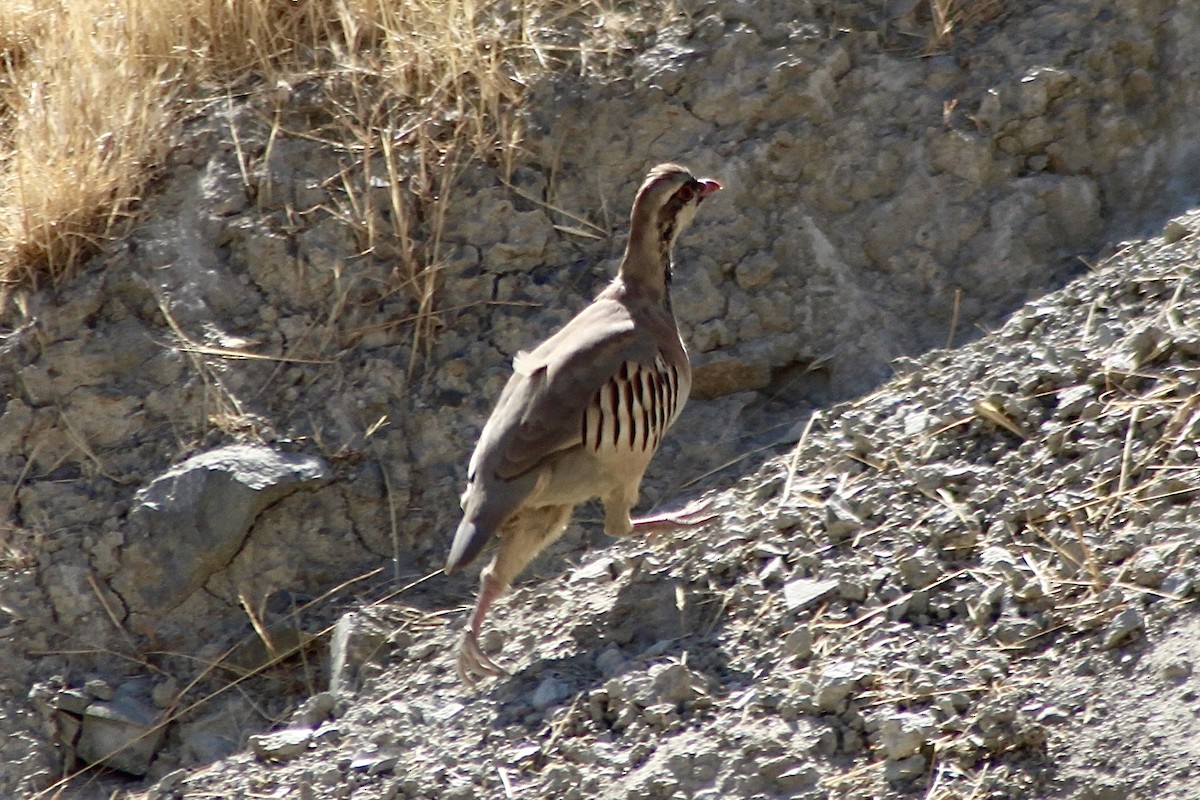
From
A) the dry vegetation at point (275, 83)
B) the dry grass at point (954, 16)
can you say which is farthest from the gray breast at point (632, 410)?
the dry grass at point (954, 16)

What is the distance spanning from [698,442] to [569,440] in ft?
3.46

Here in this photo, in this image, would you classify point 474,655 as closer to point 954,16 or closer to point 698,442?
point 698,442

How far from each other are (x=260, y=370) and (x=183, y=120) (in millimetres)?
1380

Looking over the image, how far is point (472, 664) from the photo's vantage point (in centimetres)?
488

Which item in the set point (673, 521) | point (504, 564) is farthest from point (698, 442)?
point (504, 564)

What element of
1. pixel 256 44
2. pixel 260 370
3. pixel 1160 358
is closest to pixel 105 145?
pixel 256 44

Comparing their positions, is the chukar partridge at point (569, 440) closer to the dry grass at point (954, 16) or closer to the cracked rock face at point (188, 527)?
the cracked rock face at point (188, 527)

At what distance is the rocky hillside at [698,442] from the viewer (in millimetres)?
4211

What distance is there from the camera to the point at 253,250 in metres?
6.39

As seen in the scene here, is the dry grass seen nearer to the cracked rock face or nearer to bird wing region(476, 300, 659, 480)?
bird wing region(476, 300, 659, 480)

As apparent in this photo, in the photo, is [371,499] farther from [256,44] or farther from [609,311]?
[256,44]

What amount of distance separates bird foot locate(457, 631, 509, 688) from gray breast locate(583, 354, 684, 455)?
30.0 inches

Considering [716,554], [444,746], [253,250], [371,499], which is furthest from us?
[253,250]

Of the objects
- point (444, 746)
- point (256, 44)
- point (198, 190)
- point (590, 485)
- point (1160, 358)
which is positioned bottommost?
point (444, 746)
